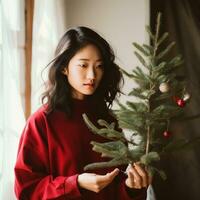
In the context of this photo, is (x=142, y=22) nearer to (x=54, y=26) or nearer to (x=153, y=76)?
(x=54, y=26)

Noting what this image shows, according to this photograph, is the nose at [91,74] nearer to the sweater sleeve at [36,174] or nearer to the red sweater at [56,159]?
the red sweater at [56,159]

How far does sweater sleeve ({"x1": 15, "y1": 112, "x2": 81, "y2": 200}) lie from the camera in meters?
1.29

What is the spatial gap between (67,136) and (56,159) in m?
0.10

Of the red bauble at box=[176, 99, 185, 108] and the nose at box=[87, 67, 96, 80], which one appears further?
the nose at box=[87, 67, 96, 80]

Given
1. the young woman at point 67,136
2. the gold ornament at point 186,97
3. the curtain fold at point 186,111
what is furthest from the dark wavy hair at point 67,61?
the curtain fold at point 186,111

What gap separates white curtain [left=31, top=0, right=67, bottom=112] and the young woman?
384mm

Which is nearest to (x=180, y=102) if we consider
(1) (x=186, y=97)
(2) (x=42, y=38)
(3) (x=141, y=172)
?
(1) (x=186, y=97)

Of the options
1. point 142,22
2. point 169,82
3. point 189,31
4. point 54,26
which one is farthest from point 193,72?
point 169,82

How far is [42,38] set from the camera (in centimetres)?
194

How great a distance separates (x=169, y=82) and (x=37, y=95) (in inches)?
A: 33.2

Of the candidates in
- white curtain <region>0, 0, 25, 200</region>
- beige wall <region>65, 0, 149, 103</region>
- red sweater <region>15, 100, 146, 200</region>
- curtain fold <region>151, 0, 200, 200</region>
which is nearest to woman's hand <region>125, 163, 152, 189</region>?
red sweater <region>15, 100, 146, 200</region>

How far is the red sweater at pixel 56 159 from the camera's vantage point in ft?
4.31

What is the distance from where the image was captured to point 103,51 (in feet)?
4.66

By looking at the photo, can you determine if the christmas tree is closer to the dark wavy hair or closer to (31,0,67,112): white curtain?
the dark wavy hair
